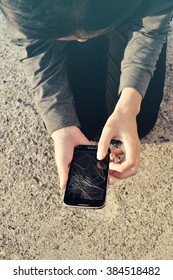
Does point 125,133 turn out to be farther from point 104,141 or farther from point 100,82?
point 100,82

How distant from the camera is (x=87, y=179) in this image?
1354mm

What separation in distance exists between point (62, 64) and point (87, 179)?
1.75 feet

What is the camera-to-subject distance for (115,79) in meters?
1.65

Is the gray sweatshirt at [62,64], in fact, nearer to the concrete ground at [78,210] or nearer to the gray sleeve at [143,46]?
the gray sleeve at [143,46]

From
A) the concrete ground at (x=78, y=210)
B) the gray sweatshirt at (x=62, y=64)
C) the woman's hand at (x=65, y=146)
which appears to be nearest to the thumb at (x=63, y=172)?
the woman's hand at (x=65, y=146)

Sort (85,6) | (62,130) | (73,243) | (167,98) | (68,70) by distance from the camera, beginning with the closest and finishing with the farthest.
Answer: (85,6) < (62,130) < (73,243) < (68,70) < (167,98)

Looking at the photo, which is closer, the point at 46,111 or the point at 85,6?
the point at 85,6

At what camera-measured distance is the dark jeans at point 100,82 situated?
1.65 metres

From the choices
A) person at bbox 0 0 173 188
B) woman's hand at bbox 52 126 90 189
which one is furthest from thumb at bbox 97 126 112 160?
woman's hand at bbox 52 126 90 189

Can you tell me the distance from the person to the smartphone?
5 centimetres

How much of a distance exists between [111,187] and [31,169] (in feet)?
1.39

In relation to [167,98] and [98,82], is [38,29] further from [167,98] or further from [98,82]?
[167,98]

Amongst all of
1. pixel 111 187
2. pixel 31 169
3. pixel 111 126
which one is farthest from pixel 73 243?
pixel 111 126

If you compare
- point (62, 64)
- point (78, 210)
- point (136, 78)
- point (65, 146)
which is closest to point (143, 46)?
point (136, 78)
